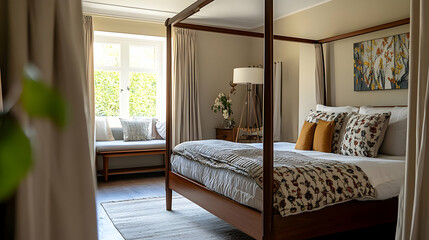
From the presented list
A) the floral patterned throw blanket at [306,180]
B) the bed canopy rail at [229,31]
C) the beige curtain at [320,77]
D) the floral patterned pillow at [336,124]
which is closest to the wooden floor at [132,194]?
the floral patterned throw blanket at [306,180]

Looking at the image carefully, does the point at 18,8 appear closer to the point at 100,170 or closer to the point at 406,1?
the point at 406,1

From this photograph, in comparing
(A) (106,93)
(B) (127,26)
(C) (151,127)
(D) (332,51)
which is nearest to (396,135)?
(D) (332,51)

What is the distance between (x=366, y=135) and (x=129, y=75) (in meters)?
4.41

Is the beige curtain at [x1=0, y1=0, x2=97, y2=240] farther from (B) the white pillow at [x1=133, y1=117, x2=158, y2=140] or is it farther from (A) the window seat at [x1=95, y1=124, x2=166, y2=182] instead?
(B) the white pillow at [x1=133, y1=117, x2=158, y2=140]

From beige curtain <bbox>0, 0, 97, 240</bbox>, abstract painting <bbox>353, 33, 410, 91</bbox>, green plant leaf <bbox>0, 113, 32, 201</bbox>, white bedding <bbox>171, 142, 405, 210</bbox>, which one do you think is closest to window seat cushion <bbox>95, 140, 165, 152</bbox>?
white bedding <bbox>171, 142, 405, 210</bbox>

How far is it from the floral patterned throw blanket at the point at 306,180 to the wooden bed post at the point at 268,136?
3.1 inches

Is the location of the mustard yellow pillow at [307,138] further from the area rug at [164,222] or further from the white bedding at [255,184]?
the area rug at [164,222]

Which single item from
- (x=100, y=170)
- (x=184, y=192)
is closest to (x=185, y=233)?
(x=184, y=192)

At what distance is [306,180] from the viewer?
244 centimetres

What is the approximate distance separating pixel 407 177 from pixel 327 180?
1057 millimetres

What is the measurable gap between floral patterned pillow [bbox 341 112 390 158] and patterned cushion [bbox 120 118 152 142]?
3.52 meters

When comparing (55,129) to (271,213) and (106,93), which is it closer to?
(271,213)

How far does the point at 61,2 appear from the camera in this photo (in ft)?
2.33

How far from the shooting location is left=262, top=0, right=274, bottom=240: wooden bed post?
2.32 meters
